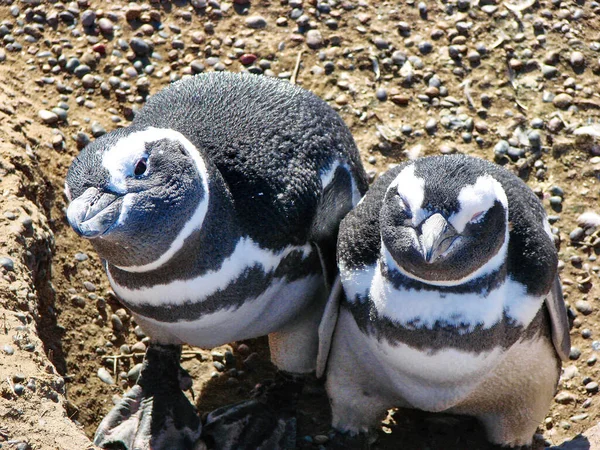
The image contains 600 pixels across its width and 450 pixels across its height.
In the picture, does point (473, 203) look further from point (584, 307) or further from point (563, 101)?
point (563, 101)

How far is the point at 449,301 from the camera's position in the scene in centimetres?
286

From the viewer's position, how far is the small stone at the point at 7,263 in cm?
337

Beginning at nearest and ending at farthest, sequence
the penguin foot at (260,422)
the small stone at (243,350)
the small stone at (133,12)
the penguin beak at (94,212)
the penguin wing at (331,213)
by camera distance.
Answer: the penguin beak at (94,212)
the penguin wing at (331,213)
the penguin foot at (260,422)
the small stone at (243,350)
the small stone at (133,12)

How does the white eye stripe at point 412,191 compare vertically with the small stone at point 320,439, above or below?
above

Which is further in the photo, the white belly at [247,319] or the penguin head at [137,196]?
the white belly at [247,319]

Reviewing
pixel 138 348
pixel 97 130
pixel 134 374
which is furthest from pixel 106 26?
pixel 134 374

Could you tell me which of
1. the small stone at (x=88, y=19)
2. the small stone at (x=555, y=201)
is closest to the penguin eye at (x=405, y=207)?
the small stone at (x=555, y=201)

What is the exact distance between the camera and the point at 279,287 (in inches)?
129

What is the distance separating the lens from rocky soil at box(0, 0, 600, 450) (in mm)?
3678

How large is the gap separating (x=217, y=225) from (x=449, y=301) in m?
0.74

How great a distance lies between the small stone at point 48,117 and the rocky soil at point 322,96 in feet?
0.07

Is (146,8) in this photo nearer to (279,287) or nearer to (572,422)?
(279,287)

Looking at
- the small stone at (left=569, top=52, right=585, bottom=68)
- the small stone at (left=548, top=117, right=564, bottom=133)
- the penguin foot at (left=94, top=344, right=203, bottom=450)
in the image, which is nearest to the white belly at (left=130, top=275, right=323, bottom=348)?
the penguin foot at (left=94, top=344, right=203, bottom=450)

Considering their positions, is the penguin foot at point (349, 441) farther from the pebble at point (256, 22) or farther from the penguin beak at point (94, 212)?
the pebble at point (256, 22)
